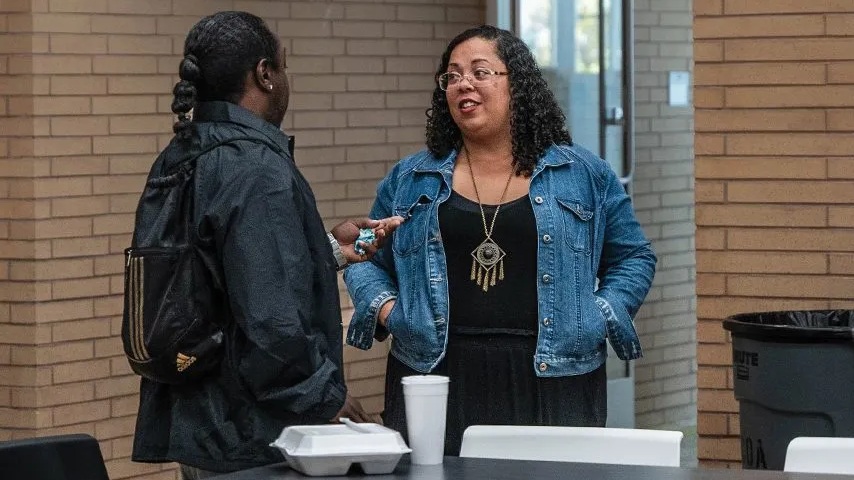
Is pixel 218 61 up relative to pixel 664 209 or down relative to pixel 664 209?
up

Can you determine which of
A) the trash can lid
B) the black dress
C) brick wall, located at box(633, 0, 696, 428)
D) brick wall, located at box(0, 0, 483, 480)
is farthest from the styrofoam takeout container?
brick wall, located at box(633, 0, 696, 428)

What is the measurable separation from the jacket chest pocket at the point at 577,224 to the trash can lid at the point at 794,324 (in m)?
0.52

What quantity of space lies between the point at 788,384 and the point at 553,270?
0.73 meters

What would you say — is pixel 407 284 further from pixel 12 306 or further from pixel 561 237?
pixel 12 306

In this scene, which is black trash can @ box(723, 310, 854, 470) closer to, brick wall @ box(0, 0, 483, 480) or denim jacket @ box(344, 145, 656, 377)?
denim jacket @ box(344, 145, 656, 377)

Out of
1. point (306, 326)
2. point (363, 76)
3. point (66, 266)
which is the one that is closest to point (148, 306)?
point (306, 326)

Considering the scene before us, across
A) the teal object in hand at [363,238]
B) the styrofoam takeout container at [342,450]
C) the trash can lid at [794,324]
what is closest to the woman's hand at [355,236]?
the teal object in hand at [363,238]

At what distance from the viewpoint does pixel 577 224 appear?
4.17 metres

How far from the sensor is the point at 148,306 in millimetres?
3270

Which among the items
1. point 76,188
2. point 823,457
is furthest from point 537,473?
point 76,188

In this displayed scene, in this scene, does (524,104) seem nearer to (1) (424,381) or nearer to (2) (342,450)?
(1) (424,381)

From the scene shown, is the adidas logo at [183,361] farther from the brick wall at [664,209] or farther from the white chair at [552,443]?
the brick wall at [664,209]

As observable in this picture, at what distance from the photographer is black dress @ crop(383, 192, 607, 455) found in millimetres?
4109

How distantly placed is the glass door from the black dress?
362 centimetres
